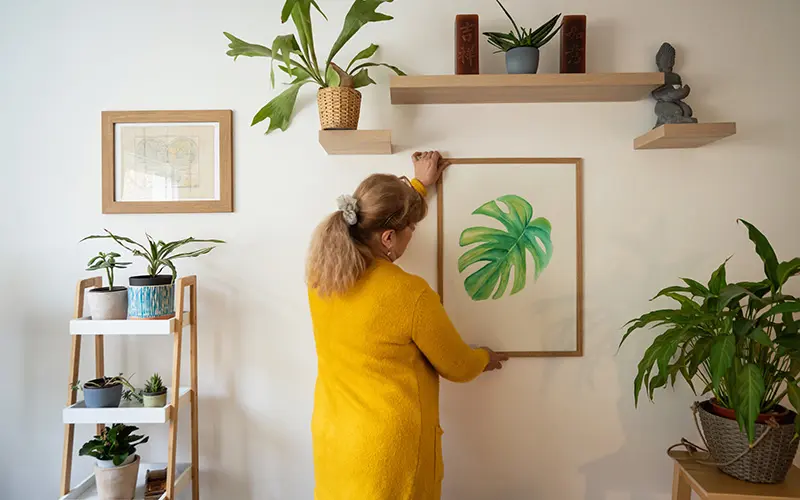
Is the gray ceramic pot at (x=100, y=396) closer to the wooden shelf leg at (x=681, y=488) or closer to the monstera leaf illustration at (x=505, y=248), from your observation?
the monstera leaf illustration at (x=505, y=248)

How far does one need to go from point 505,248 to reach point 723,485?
3.22ft

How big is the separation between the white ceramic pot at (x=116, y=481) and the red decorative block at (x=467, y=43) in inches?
67.5

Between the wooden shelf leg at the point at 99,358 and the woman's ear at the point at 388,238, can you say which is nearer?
the woman's ear at the point at 388,238

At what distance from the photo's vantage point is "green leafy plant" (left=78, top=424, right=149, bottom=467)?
1.66 meters

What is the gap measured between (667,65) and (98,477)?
2.37 metres

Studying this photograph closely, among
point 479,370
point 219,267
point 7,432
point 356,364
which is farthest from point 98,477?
point 479,370

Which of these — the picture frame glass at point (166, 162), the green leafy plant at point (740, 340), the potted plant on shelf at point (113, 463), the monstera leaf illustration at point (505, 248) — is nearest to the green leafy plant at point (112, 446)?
the potted plant on shelf at point (113, 463)

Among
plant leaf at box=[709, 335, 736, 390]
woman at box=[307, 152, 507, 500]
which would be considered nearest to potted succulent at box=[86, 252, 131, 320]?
woman at box=[307, 152, 507, 500]

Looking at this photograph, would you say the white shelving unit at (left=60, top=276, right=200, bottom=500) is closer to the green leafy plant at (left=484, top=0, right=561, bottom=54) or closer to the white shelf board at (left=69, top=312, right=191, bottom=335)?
the white shelf board at (left=69, top=312, right=191, bottom=335)

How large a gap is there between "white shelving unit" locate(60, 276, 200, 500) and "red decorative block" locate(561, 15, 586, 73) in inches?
59.2

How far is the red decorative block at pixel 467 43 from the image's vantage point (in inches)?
71.4

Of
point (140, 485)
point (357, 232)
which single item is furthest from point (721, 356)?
point (140, 485)

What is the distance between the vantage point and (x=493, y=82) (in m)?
1.73

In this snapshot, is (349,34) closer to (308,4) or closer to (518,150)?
(308,4)
